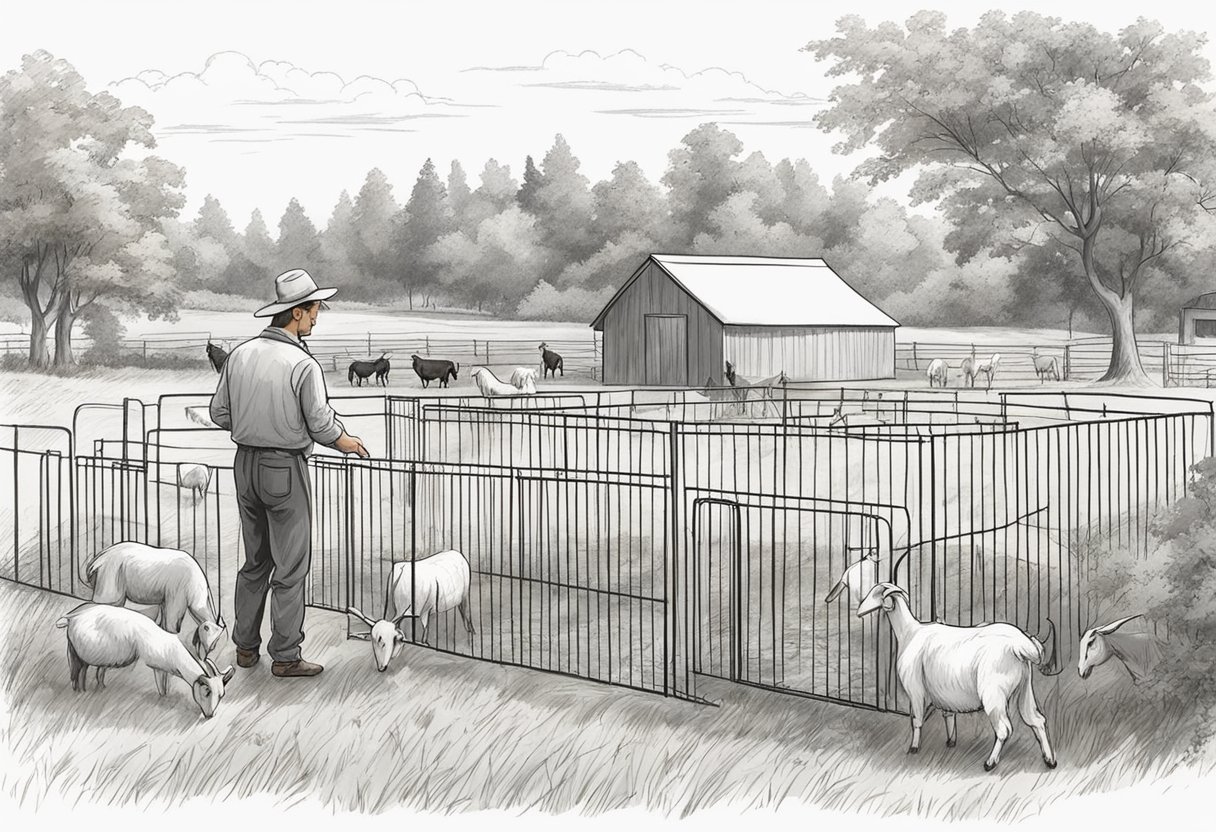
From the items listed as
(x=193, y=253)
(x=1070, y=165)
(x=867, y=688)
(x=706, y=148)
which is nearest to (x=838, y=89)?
(x=706, y=148)

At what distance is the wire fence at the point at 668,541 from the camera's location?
714 cm

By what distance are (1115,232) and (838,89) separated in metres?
4.97

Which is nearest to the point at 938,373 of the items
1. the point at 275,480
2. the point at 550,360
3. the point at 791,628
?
the point at 550,360

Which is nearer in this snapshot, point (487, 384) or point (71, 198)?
point (487, 384)

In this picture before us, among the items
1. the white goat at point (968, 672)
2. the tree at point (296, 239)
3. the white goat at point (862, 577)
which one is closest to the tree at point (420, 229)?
the tree at point (296, 239)

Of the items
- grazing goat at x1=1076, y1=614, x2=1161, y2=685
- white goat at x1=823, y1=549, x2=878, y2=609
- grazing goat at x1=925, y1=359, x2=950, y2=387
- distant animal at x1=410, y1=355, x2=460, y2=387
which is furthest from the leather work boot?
grazing goat at x1=925, y1=359, x2=950, y2=387

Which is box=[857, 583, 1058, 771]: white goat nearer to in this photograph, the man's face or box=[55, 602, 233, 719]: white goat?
the man's face

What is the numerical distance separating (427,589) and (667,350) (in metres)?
13.7

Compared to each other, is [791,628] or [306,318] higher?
[306,318]

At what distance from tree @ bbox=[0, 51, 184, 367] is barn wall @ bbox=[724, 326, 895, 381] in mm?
8181

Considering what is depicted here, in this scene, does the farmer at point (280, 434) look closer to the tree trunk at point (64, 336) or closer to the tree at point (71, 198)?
the tree at point (71, 198)

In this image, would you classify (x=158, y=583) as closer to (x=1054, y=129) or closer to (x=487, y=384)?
(x=487, y=384)

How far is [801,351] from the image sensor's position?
67.3 ft

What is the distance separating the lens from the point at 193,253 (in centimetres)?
1878
